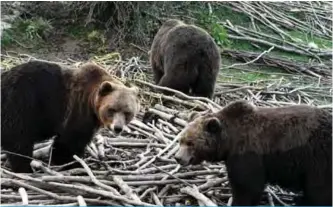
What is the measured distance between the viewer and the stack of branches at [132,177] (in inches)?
244

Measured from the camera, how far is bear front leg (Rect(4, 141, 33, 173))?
7.08m

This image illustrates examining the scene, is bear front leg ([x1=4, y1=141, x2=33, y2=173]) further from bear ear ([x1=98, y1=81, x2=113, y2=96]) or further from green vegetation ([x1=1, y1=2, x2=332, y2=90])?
green vegetation ([x1=1, y1=2, x2=332, y2=90])

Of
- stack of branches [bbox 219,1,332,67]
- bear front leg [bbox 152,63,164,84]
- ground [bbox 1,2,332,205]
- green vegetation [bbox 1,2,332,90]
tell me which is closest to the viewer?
ground [bbox 1,2,332,205]

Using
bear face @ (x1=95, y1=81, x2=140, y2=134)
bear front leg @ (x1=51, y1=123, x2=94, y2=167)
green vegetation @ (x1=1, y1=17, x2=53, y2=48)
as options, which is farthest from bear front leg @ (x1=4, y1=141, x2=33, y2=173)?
green vegetation @ (x1=1, y1=17, x2=53, y2=48)

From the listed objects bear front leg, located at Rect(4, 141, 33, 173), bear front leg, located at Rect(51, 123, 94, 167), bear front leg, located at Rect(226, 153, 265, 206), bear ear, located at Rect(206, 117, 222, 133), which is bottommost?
bear front leg, located at Rect(4, 141, 33, 173)

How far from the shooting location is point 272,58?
13930 millimetres

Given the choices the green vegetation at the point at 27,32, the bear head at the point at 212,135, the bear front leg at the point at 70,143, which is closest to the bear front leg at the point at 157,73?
the green vegetation at the point at 27,32

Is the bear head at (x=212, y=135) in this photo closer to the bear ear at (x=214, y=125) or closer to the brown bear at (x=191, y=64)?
the bear ear at (x=214, y=125)

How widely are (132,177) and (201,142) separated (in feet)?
2.70

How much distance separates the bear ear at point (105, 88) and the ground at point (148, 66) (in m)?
0.72

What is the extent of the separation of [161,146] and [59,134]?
44.8 inches

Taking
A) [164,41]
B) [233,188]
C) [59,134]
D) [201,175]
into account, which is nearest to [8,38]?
[164,41]

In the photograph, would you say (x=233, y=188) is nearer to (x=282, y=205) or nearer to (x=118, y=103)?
(x=282, y=205)

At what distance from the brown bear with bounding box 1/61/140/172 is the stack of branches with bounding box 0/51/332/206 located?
0.23 metres
